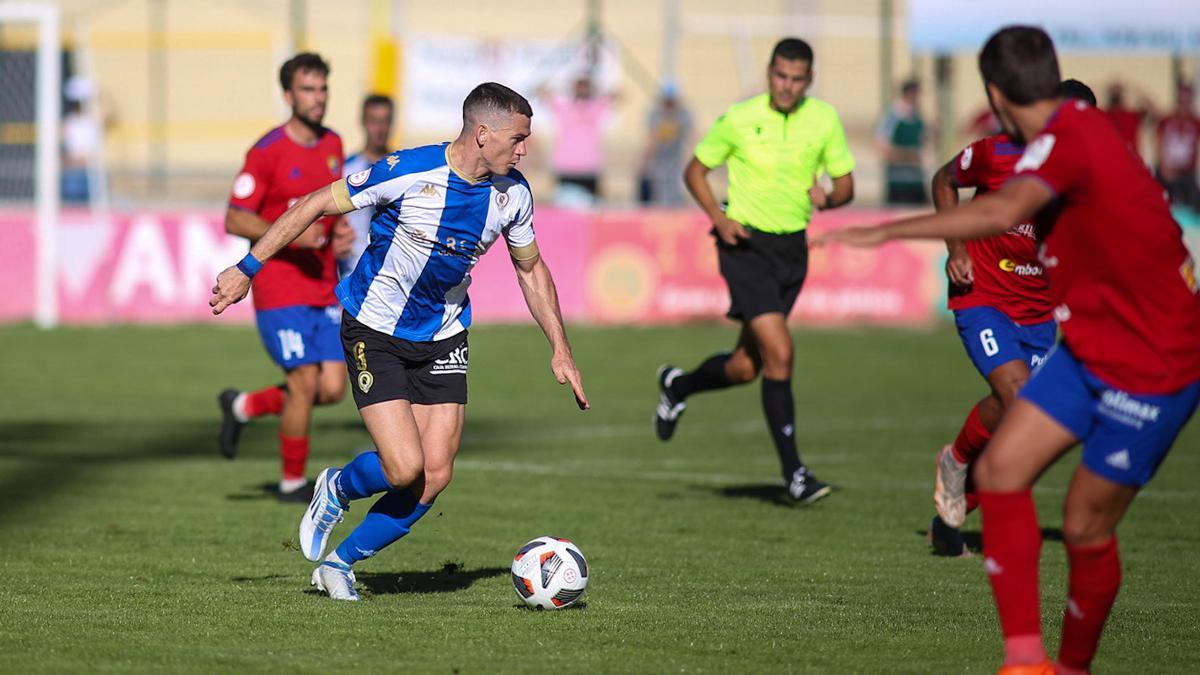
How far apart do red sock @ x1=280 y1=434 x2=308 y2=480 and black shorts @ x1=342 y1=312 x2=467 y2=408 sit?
303cm

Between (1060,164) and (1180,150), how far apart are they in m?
19.6

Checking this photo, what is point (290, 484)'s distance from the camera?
390 inches

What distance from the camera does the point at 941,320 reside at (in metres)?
20.7

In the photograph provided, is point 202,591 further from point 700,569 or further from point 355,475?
point 700,569

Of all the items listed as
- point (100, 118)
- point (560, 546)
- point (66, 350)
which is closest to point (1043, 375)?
Result: point (560, 546)

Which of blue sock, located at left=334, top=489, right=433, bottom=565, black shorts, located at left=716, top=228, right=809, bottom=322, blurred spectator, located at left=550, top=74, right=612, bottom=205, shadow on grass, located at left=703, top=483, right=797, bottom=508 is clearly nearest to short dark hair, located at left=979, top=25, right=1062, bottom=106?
blue sock, located at left=334, top=489, right=433, bottom=565

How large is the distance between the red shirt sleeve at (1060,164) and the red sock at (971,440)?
3005mm

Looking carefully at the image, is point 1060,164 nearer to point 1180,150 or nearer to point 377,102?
point 377,102

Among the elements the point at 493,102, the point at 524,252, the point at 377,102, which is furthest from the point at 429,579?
the point at 377,102

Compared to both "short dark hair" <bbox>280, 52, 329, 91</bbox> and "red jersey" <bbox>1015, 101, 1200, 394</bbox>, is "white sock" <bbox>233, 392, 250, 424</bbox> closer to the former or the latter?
"short dark hair" <bbox>280, 52, 329, 91</bbox>

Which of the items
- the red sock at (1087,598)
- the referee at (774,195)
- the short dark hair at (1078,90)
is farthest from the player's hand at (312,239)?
the red sock at (1087,598)

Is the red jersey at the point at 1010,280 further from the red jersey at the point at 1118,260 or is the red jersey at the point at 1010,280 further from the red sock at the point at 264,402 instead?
the red sock at the point at 264,402

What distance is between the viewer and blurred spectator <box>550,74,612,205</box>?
914 inches

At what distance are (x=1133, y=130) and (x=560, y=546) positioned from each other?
56.2 feet
